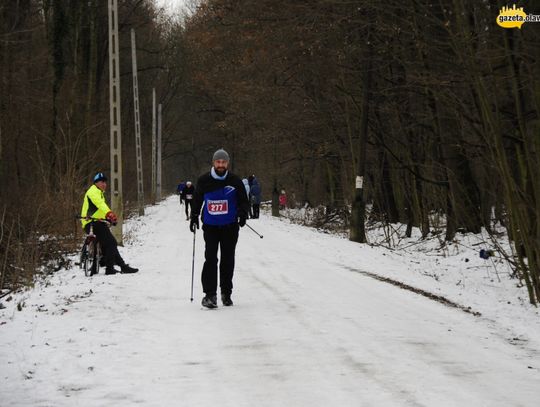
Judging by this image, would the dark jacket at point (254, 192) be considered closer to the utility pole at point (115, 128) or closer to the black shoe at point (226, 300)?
the utility pole at point (115, 128)

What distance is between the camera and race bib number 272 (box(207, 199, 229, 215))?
9094 millimetres

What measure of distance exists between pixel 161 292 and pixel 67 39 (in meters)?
19.0

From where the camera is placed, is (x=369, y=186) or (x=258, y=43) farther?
(x=369, y=186)

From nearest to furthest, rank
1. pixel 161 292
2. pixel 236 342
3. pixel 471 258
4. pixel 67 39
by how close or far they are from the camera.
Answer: pixel 236 342
pixel 161 292
pixel 471 258
pixel 67 39

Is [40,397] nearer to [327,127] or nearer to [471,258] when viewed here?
[471,258]

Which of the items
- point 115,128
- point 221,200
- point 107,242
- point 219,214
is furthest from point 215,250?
point 115,128

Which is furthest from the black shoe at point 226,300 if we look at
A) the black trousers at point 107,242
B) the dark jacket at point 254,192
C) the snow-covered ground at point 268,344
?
the dark jacket at point 254,192

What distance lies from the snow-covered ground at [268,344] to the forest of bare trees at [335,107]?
226 centimetres

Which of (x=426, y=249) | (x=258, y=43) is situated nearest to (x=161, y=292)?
(x=426, y=249)

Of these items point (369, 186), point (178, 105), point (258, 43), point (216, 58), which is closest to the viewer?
point (258, 43)

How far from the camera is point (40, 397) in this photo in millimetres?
5070

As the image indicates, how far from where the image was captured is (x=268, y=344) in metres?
6.86

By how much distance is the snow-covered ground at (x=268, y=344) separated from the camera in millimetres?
5199

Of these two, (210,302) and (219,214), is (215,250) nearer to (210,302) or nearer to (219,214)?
(219,214)
